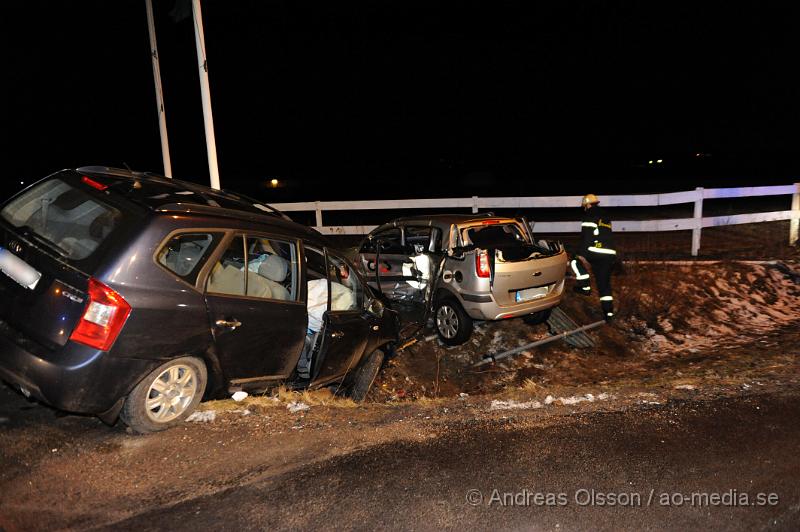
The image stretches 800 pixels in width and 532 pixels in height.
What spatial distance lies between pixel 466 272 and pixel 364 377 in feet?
6.83

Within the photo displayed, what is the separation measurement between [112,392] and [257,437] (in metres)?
1.02

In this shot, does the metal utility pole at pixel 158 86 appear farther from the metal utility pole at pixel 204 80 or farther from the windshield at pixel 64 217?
the windshield at pixel 64 217

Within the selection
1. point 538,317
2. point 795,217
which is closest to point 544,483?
point 538,317

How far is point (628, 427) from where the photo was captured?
182 inches

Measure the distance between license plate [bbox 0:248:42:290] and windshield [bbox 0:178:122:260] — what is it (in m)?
0.19

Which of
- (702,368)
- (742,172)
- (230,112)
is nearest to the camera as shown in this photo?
(702,368)

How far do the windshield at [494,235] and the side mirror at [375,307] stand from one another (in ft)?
6.67

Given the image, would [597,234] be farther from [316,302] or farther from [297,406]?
[297,406]

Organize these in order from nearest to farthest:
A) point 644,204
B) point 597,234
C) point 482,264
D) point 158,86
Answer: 1. point 482,264
2. point 597,234
3. point 644,204
4. point 158,86

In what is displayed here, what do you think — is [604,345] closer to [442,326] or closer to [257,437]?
[442,326]

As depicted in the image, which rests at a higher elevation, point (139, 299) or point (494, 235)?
point (139, 299)

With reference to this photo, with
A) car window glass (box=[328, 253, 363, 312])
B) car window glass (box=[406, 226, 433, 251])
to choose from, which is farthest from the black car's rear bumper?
car window glass (box=[406, 226, 433, 251])

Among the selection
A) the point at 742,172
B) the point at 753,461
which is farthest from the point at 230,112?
the point at 753,461

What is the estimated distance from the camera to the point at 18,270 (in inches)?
160
